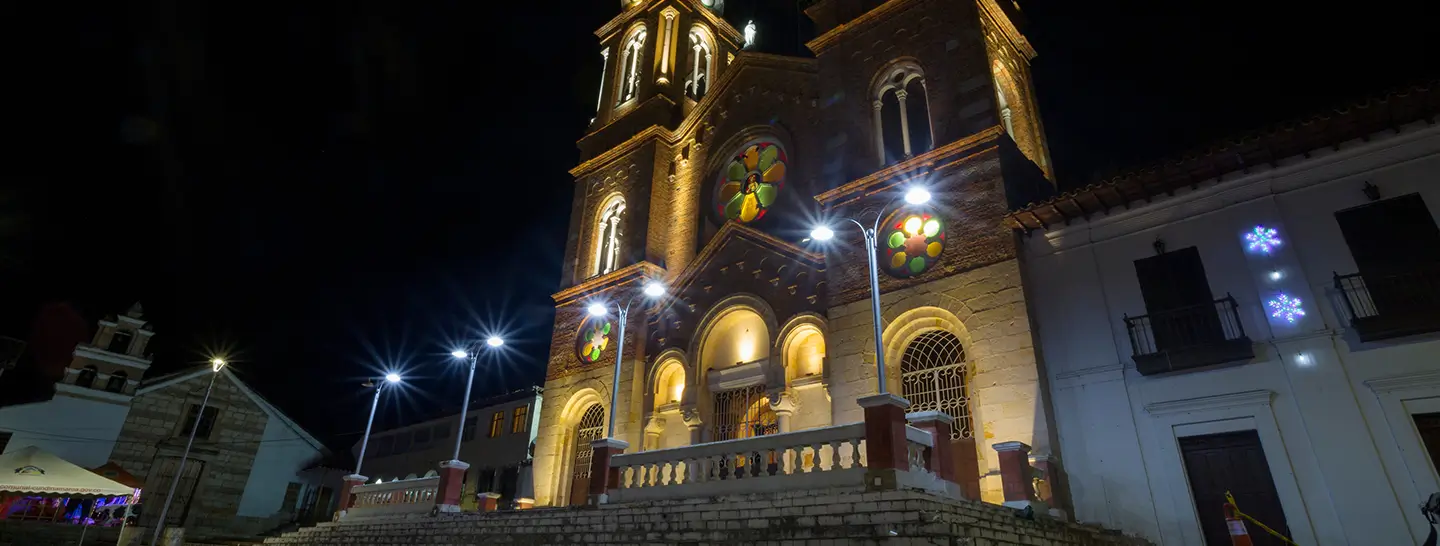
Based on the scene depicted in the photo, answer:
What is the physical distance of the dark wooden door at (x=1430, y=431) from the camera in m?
9.70

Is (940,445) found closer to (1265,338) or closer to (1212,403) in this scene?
(1212,403)

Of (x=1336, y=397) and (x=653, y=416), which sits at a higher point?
(x=653, y=416)

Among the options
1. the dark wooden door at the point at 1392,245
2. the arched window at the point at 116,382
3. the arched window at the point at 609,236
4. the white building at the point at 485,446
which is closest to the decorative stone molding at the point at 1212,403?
the dark wooden door at the point at 1392,245

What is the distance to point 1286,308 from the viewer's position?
11328mm

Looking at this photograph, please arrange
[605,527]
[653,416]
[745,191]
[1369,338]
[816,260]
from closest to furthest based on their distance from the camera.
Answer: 1. [1369,338]
2. [605,527]
3. [816,260]
4. [653,416]
5. [745,191]

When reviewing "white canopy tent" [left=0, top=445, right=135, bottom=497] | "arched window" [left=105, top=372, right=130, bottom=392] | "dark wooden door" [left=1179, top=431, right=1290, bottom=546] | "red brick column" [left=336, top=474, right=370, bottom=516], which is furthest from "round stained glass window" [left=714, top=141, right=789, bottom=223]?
"arched window" [left=105, top=372, right=130, bottom=392]

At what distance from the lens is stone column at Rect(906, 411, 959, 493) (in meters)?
10.8

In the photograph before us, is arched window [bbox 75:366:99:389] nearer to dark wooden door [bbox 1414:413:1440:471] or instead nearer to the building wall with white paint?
the building wall with white paint

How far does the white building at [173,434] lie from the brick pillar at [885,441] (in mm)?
25187

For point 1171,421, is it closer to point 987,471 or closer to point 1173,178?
point 987,471

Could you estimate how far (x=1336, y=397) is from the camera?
10477mm

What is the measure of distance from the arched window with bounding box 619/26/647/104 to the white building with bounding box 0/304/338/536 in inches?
768

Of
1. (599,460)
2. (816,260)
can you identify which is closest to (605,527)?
(599,460)

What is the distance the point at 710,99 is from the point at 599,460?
14345 mm
